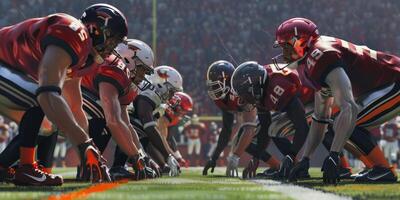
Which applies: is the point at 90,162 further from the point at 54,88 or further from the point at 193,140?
the point at 193,140

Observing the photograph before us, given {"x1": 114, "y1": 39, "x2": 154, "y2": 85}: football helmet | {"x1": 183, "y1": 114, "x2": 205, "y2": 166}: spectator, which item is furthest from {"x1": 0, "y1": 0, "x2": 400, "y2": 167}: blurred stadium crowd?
{"x1": 114, "y1": 39, "x2": 154, "y2": 85}: football helmet

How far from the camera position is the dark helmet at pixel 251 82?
687cm

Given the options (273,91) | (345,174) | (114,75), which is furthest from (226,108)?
(114,75)

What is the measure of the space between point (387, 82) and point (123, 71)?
2.07m

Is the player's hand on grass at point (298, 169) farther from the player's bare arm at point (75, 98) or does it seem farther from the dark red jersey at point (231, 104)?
the dark red jersey at point (231, 104)

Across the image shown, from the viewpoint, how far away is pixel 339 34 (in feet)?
69.9

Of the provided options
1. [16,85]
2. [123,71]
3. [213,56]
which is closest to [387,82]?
[123,71]

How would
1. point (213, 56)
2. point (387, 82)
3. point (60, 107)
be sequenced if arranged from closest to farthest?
point (60, 107), point (387, 82), point (213, 56)

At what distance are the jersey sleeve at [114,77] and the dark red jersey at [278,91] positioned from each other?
5.10 feet

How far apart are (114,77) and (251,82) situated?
1.59 meters

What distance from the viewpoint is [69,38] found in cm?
404

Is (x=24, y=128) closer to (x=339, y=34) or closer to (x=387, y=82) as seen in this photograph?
(x=387, y=82)

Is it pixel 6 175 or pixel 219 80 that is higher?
pixel 219 80

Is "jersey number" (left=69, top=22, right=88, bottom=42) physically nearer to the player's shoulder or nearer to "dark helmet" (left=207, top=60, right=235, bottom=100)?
the player's shoulder
